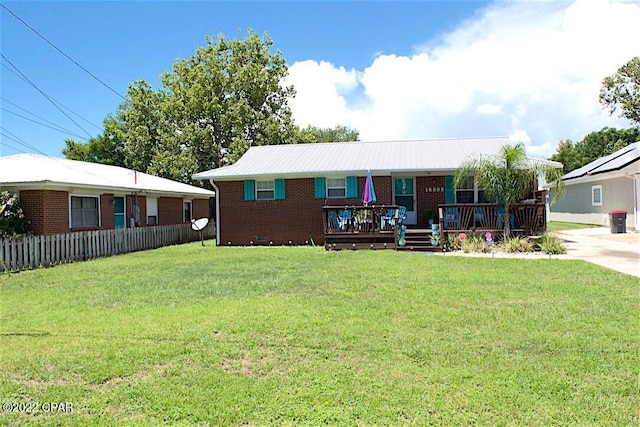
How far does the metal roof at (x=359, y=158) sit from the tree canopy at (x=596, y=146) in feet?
104

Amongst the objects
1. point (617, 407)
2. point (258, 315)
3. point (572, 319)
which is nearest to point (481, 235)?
point (572, 319)

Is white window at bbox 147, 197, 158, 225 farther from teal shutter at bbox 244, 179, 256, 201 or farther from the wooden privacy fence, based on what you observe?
teal shutter at bbox 244, 179, 256, 201

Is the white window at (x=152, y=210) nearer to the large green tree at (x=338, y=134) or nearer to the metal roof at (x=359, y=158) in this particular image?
the metal roof at (x=359, y=158)

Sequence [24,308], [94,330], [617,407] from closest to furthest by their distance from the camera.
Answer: [617,407] < [94,330] < [24,308]

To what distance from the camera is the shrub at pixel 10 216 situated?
45.2ft

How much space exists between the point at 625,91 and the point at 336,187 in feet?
99.7

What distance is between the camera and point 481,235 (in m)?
14.9

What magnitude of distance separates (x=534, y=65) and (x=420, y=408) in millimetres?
13105

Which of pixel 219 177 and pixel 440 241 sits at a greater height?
pixel 219 177

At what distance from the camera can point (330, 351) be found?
496 centimetres

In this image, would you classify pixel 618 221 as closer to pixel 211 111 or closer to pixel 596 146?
pixel 211 111

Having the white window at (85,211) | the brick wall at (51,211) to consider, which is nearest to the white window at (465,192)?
the brick wall at (51,211)

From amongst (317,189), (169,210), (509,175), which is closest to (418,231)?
(509,175)

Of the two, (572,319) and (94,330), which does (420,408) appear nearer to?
(572,319)
